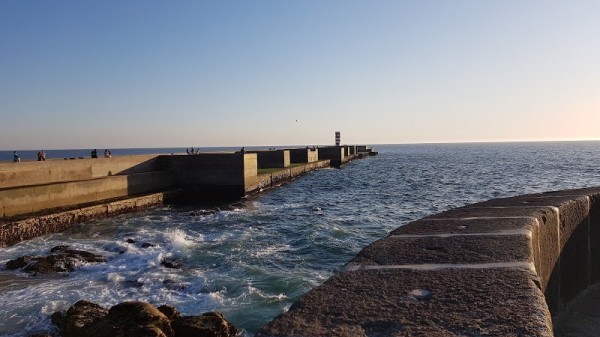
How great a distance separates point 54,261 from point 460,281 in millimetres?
10682

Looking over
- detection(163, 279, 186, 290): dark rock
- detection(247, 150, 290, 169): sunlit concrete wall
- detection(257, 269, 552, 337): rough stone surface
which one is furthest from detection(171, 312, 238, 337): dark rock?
detection(247, 150, 290, 169): sunlit concrete wall

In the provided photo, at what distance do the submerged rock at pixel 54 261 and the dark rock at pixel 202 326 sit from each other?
5.64 meters

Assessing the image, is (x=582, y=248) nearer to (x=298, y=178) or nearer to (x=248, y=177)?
(x=248, y=177)

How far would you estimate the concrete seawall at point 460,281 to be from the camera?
2035 millimetres

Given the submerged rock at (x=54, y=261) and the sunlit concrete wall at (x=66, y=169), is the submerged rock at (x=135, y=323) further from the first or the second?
the sunlit concrete wall at (x=66, y=169)

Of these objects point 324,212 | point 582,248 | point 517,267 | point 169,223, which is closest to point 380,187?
point 324,212

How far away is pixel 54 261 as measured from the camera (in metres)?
10.9

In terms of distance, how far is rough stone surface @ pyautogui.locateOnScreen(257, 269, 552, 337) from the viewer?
199 centimetres

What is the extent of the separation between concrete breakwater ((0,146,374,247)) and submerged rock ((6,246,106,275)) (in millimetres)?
2914

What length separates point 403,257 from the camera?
3.06m

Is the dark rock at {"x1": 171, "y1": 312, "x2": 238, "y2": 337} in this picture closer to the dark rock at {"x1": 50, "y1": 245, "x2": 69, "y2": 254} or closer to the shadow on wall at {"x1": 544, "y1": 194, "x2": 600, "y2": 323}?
→ the shadow on wall at {"x1": 544, "y1": 194, "x2": 600, "y2": 323}

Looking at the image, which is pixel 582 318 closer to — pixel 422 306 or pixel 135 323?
pixel 422 306

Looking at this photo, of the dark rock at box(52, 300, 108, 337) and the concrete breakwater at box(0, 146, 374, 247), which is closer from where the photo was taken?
the dark rock at box(52, 300, 108, 337)

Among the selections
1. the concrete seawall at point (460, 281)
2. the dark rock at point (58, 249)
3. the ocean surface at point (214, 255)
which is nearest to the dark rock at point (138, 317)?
the ocean surface at point (214, 255)
